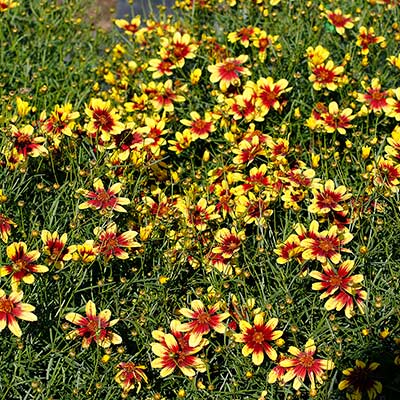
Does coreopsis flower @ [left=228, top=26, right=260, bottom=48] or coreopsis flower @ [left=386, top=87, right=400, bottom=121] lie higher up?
coreopsis flower @ [left=228, top=26, right=260, bottom=48]

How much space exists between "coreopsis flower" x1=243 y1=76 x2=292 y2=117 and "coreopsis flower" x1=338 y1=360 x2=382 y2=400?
4.19ft

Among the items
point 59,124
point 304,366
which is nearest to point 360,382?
point 304,366

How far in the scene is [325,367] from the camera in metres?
2.46

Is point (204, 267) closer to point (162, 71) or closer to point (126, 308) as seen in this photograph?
point (126, 308)

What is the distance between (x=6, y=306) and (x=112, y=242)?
0.46 meters

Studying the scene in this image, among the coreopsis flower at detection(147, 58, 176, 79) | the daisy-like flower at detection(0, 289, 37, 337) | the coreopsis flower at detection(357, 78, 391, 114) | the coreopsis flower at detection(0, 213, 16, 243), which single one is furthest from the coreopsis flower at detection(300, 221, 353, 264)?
the coreopsis flower at detection(147, 58, 176, 79)

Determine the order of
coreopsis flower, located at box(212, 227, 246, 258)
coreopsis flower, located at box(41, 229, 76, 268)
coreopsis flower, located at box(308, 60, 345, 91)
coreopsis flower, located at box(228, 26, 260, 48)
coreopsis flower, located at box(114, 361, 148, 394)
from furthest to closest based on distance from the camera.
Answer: coreopsis flower, located at box(228, 26, 260, 48) < coreopsis flower, located at box(308, 60, 345, 91) < coreopsis flower, located at box(212, 227, 246, 258) < coreopsis flower, located at box(41, 229, 76, 268) < coreopsis flower, located at box(114, 361, 148, 394)

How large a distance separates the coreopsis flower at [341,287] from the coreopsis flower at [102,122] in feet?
3.54

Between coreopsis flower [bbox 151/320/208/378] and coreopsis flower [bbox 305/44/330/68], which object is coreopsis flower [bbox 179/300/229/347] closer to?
coreopsis flower [bbox 151/320/208/378]

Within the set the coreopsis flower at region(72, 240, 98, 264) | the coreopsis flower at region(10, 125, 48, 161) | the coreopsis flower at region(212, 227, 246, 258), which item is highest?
the coreopsis flower at region(10, 125, 48, 161)

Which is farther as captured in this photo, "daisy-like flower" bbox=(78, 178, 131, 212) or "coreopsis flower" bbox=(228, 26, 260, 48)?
"coreopsis flower" bbox=(228, 26, 260, 48)

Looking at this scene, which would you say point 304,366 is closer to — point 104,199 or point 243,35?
point 104,199

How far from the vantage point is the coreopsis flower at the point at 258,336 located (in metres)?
2.47

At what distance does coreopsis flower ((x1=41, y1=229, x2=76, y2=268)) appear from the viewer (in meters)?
2.55
